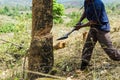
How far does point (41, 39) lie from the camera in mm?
6168

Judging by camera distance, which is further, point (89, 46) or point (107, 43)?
point (89, 46)

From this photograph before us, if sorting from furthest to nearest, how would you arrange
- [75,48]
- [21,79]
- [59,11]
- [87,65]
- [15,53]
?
[59,11]
[15,53]
[75,48]
[87,65]
[21,79]

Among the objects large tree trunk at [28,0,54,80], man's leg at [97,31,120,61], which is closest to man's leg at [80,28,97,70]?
man's leg at [97,31,120,61]

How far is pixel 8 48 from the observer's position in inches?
341

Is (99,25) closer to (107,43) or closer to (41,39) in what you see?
(107,43)

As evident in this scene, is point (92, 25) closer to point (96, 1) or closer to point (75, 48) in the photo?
point (96, 1)

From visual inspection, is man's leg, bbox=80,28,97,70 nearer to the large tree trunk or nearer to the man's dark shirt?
the man's dark shirt

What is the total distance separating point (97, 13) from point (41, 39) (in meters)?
1.01

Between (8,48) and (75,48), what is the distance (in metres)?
1.67

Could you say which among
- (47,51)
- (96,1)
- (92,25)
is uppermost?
(96,1)

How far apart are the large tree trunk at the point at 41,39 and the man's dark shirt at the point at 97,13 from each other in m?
0.65

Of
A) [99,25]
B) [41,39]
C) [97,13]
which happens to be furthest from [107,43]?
[41,39]

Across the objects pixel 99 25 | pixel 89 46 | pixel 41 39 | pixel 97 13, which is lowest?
pixel 89 46

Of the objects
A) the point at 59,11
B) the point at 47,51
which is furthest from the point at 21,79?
the point at 59,11
